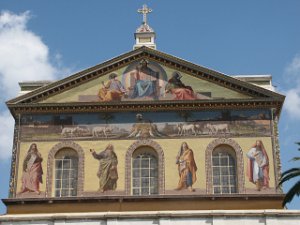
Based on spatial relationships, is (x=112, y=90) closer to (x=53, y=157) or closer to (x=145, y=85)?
(x=145, y=85)

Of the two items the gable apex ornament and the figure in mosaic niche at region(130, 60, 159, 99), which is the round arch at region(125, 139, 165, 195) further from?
the gable apex ornament

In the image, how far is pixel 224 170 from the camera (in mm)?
30500

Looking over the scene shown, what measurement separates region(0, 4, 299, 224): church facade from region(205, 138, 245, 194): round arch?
0.15 ft

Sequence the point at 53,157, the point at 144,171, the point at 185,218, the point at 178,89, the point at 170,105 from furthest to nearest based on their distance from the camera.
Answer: the point at 178,89
the point at 170,105
the point at 53,157
the point at 144,171
the point at 185,218

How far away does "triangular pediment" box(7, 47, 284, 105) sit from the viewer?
3158 centimetres

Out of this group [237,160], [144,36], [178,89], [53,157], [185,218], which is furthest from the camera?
[144,36]

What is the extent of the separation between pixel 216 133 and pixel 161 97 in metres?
3.20

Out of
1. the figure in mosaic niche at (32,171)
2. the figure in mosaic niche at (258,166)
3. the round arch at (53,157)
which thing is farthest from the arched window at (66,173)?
the figure in mosaic niche at (258,166)

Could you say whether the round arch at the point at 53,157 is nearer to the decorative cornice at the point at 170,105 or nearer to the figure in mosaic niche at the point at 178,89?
the decorative cornice at the point at 170,105

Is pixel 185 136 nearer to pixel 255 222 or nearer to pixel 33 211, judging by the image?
pixel 33 211

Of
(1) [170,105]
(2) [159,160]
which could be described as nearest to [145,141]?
(2) [159,160]

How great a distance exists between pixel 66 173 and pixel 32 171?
159 centimetres

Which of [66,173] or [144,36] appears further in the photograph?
[144,36]

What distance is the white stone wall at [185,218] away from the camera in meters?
20.7
